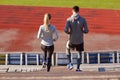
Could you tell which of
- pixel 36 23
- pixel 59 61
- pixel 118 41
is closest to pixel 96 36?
pixel 118 41

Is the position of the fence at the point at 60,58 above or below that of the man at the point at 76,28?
below

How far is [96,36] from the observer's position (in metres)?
15.2

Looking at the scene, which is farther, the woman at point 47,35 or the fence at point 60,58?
the fence at point 60,58

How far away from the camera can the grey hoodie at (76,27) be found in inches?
340

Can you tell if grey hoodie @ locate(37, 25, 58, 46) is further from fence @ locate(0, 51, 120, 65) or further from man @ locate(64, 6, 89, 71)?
fence @ locate(0, 51, 120, 65)

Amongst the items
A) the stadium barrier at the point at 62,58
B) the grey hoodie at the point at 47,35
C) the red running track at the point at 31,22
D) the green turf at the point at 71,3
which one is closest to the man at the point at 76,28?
the grey hoodie at the point at 47,35

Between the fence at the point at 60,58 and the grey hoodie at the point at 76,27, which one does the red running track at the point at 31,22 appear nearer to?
the fence at the point at 60,58

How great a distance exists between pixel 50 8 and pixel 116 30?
443 centimetres

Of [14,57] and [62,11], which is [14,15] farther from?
[14,57]

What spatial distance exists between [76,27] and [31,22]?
881cm

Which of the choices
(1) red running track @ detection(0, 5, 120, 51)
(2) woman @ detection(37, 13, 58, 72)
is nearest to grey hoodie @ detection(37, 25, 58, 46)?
(2) woman @ detection(37, 13, 58, 72)

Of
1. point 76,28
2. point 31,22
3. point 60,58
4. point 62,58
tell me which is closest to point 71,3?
point 31,22

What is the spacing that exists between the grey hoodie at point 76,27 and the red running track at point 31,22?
461cm

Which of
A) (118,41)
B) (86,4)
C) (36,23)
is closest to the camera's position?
(118,41)
